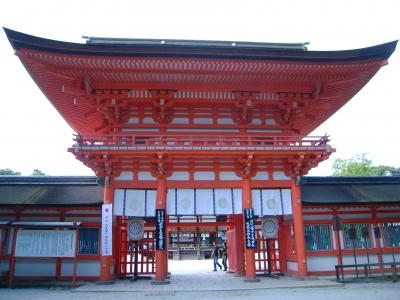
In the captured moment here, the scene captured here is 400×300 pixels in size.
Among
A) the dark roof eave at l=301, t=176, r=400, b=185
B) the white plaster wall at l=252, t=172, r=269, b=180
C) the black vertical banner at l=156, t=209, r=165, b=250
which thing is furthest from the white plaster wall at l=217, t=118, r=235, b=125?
the dark roof eave at l=301, t=176, r=400, b=185

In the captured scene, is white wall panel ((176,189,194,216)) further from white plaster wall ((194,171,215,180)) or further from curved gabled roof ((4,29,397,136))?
curved gabled roof ((4,29,397,136))

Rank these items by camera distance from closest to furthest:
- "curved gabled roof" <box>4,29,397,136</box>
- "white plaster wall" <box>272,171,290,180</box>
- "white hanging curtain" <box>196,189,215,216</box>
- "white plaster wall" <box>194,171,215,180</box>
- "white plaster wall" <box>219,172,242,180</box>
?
"curved gabled roof" <box>4,29,397,136</box>
"white hanging curtain" <box>196,189,215,216</box>
"white plaster wall" <box>194,171,215,180</box>
"white plaster wall" <box>219,172,242,180</box>
"white plaster wall" <box>272,171,290,180</box>

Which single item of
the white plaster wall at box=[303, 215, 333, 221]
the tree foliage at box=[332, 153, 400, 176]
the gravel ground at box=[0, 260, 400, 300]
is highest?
the tree foliage at box=[332, 153, 400, 176]

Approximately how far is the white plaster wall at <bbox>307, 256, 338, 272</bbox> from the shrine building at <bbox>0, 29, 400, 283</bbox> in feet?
0.13

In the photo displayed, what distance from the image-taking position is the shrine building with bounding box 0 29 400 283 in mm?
11805

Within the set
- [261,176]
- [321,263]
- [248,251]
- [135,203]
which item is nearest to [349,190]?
[321,263]

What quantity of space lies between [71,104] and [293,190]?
10.0 m

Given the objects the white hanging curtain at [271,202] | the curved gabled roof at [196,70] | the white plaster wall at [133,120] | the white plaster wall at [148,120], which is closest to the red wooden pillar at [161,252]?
the white plaster wall at [148,120]

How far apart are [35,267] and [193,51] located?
10298 mm

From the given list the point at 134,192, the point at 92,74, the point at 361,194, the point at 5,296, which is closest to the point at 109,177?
the point at 134,192

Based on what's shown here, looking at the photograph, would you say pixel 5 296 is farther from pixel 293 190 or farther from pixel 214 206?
pixel 293 190

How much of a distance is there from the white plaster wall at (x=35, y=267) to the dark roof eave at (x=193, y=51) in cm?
809

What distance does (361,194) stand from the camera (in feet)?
50.7

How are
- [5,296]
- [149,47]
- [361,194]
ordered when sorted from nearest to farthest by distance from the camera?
1. [5,296]
2. [149,47]
3. [361,194]
